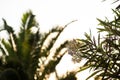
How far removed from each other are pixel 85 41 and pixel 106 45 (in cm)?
92

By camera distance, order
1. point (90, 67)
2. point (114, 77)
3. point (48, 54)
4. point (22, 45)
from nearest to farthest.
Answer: point (114, 77) < point (90, 67) < point (22, 45) < point (48, 54)

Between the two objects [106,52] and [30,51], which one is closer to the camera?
[106,52]

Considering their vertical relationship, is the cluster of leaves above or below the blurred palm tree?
below

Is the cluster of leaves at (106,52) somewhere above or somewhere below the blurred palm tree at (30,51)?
below

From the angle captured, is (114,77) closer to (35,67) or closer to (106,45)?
(106,45)

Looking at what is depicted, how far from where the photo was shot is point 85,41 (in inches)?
302

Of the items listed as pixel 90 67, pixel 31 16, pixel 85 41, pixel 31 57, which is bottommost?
pixel 90 67

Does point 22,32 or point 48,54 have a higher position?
point 22,32

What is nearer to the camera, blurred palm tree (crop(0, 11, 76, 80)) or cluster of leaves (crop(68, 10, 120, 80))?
cluster of leaves (crop(68, 10, 120, 80))

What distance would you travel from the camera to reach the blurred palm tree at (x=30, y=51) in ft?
34.2

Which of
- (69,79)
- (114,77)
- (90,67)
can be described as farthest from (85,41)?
(69,79)

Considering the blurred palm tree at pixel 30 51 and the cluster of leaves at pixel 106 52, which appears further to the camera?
the blurred palm tree at pixel 30 51

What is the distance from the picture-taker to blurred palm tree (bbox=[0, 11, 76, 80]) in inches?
410

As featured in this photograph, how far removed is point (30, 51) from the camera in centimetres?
1049
